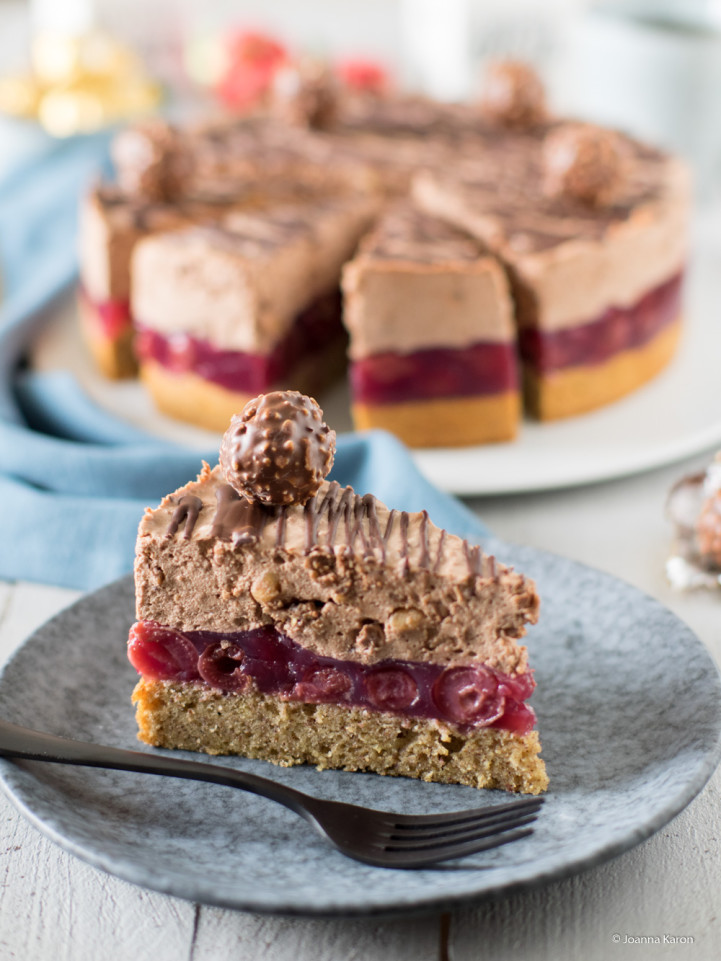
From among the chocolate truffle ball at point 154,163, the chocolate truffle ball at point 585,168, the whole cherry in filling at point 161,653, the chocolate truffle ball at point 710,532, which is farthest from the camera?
the chocolate truffle ball at point 154,163

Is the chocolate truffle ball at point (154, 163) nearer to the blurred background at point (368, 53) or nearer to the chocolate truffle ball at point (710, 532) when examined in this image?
the blurred background at point (368, 53)

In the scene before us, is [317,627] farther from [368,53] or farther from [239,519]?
[368,53]

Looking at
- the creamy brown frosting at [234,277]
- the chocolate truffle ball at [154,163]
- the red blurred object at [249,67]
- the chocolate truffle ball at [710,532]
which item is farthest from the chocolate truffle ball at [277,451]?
the red blurred object at [249,67]

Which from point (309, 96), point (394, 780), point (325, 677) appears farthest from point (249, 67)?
point (394, 780)

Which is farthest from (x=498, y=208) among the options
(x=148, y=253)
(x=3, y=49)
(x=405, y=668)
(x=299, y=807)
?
(x=3, y=49)

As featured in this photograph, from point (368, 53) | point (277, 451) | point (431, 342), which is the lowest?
point (368, 53)

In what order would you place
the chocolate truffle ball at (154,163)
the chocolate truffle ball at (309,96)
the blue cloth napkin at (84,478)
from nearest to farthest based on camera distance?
the blue cloth napkin at (84,478), the chocolate truffle ball at (154,163), the chocolate truffle ball at (309,96)

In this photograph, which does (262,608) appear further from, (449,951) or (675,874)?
(675,874)
